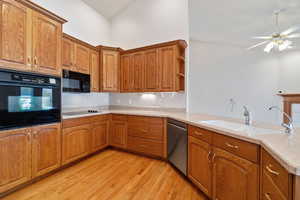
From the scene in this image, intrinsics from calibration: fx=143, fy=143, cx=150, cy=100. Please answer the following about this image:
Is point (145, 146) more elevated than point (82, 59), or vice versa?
point (82, 59)

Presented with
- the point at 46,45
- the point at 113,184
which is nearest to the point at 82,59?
the point at 46,45

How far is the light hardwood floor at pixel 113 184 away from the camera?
5.82ft

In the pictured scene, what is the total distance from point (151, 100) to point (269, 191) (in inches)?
110

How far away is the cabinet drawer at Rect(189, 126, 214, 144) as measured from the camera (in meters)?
1.63

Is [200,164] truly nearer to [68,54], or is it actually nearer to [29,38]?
[29,38]

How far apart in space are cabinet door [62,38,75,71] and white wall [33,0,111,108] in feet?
1.70

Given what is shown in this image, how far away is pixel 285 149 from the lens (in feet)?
3.02

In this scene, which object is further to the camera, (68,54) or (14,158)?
(68,54)

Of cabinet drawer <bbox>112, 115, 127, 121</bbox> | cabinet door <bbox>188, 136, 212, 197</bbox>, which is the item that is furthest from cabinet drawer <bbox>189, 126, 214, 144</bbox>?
cabinet drawer <bbox>112, 115, 127, 121</bbox>

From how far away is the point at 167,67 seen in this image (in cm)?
300

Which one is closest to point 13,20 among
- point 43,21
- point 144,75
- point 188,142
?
point 43,21

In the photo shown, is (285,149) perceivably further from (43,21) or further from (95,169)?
(43,21)

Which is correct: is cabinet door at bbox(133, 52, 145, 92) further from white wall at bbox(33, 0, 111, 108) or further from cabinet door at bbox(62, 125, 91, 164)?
cabinet door at bbox(62, 125, 91, 164)

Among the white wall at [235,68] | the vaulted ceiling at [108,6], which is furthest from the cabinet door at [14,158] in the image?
the white wall at [235,68]
